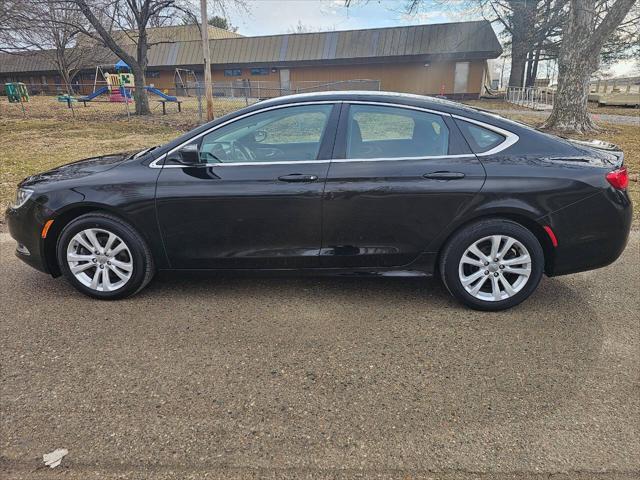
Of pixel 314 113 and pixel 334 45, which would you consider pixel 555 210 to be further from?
pixel 334 45

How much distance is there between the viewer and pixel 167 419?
246cm

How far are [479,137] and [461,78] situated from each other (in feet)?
112

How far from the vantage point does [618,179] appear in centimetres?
345

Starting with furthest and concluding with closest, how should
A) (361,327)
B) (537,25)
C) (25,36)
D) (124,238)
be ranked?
(537,25), (25,36), (124,238), (361,327)

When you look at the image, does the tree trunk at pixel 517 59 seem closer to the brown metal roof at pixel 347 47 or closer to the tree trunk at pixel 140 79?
the brown metal roof at pixel 347 47

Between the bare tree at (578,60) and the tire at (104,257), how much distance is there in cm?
1320

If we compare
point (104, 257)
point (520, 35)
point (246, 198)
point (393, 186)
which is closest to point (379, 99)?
point (393, 186)

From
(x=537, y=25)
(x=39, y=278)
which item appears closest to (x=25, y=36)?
(x=39, y=278)

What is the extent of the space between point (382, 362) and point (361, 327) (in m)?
0.45

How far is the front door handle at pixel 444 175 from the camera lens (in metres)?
3.44

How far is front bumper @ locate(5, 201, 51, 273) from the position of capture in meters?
3.68

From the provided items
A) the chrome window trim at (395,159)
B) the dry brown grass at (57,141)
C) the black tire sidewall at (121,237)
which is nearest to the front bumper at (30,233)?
the black tire sidewall at (121,237)

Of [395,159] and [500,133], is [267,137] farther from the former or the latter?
[500,133]

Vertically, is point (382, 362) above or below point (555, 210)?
below
